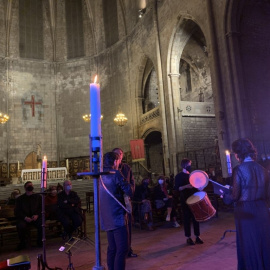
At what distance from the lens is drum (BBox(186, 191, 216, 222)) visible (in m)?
4.02

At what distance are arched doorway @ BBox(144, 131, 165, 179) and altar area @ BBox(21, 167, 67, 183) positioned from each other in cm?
569

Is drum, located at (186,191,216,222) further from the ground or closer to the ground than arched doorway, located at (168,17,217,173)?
closer to the ground

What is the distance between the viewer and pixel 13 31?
2012cm

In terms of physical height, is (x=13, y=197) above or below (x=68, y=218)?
above

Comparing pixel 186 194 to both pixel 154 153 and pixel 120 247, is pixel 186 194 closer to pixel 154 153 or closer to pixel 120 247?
pixel 120 247

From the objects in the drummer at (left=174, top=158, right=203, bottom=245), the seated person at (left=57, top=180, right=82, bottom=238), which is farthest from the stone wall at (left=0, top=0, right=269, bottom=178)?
the seated person at (left=57, top=180, right=82, bottom=238)

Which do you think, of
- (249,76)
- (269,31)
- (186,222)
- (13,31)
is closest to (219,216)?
(186,222)

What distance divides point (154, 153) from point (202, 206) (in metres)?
14.3

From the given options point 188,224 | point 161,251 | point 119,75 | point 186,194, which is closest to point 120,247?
point 161,251

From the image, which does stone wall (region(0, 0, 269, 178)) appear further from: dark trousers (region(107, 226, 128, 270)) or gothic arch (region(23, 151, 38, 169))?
dark trousers (region(107, 226, 128, 270))

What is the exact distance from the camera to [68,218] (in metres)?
5.70

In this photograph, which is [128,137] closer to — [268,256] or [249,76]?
[249,76]

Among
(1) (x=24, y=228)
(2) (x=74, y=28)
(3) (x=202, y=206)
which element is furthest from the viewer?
(2) (x=74, y=28)

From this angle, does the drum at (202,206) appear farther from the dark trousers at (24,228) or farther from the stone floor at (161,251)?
the dark trousers at (24,228)
